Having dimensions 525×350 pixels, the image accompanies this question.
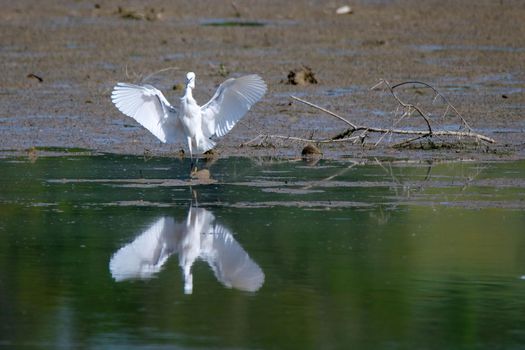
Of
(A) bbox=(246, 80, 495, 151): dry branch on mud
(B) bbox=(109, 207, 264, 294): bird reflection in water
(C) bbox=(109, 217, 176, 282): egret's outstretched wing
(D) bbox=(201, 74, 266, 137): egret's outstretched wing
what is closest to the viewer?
(B) bbox=(109, 207, 264, 294): bird reflection in water

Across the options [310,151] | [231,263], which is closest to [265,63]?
[310,151]

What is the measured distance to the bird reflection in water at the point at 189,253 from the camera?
737 cm

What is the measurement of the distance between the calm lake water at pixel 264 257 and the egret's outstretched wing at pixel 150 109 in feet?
1.27

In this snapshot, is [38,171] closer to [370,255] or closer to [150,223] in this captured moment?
[150,223]

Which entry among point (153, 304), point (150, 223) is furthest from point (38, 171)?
point (153, 304)

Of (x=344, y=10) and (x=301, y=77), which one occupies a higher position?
(x=344, y=10)

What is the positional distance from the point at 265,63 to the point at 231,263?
11561 mm

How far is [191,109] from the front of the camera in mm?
11508

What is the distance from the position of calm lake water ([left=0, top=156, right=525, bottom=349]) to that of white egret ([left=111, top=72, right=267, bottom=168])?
0.34m

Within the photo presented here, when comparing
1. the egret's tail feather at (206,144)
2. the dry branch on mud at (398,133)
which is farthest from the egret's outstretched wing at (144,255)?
A: the dry branch on mud at (398,133)

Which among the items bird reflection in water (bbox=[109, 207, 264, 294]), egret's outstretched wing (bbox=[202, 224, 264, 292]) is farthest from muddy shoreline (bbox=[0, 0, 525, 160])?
egret's outstretched wing (bbox=[202, 224, 264, 292])

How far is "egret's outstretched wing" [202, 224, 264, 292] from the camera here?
7234 millimetres

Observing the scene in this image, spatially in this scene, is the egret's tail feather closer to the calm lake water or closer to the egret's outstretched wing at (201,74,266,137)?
the egret's outstretched wing at (201,74,266,137)

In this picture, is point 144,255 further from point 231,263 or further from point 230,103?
point 230,103
